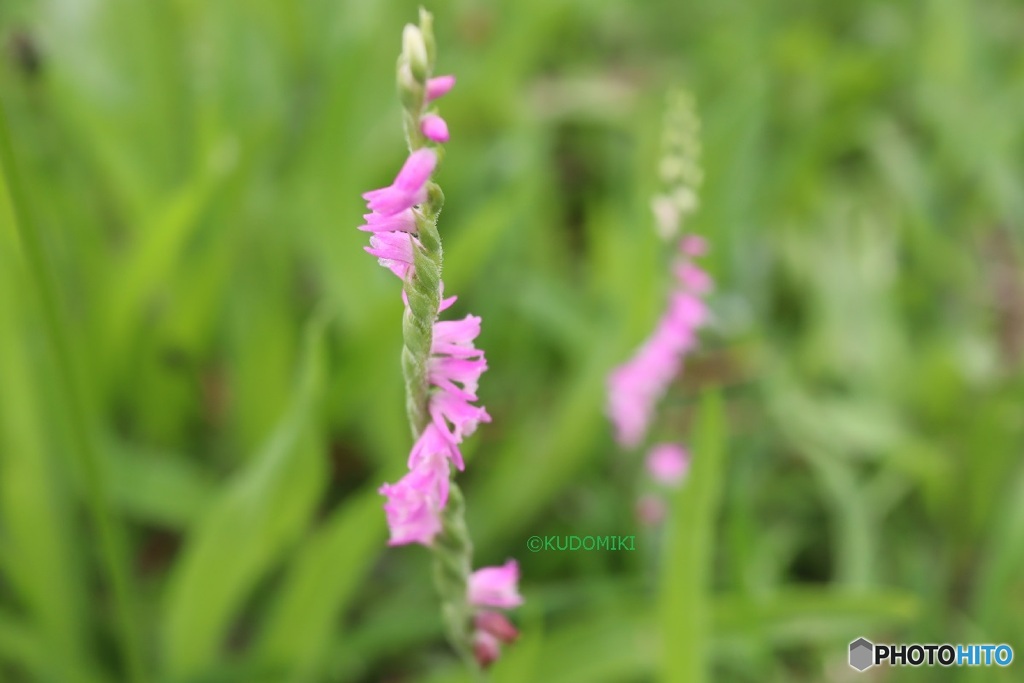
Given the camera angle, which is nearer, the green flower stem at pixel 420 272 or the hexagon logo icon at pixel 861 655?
the green flower stem at pixel 420 272

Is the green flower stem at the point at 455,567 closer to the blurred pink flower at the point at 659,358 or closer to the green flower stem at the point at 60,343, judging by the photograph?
the green flower stem at the point at 60,343

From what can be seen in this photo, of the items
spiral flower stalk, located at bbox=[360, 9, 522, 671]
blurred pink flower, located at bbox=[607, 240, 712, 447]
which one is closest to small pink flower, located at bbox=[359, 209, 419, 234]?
spiral flower stalk, located at bbox=[360, 9, 522, 671]

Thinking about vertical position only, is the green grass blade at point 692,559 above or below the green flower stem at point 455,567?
above

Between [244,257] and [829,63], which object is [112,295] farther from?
[829,63]

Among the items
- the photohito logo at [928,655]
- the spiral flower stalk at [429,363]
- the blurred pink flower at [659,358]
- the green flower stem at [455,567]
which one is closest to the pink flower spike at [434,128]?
the spiral flower stalk at [429,363]

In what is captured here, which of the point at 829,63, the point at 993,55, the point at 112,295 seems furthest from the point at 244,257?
the point at 993,55

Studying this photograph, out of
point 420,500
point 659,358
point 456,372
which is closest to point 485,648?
point 420,500
